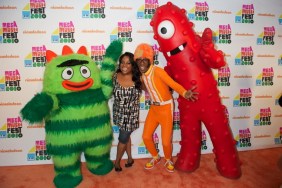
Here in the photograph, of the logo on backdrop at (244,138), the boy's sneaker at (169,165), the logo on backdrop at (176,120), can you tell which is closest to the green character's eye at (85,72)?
the logo on backdrop at (176,120)

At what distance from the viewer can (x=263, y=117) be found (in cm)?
275

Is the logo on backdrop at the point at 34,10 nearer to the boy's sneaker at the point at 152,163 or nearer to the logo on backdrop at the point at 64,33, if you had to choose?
the logo on backdrop at the point at 64,33

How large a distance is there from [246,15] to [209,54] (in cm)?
108

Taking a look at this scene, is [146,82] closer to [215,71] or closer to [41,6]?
[215,71]

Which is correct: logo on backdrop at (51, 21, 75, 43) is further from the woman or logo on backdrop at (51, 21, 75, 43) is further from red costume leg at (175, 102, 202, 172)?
red costume leg at (175, 102, 202, 172)

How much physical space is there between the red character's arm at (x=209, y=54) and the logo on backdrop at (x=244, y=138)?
1184 mm

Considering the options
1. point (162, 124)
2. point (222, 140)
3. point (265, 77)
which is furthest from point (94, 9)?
point (265, 77)

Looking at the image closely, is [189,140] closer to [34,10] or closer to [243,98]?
[243,98]

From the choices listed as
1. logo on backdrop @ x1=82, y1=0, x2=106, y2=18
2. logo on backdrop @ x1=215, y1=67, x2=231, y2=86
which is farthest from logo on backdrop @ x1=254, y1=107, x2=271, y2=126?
logo on backdrop @ x1=82, y1=0, x2=106, y2=18

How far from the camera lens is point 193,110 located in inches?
84.4

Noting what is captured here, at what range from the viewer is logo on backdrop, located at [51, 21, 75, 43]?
2.34m

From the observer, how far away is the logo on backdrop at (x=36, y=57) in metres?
2.34

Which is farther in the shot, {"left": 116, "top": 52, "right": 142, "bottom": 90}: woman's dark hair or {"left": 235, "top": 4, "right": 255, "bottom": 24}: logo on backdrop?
{"left": 235, "top": 4, "right": 255, "bottom": 24}: logo on backdrop

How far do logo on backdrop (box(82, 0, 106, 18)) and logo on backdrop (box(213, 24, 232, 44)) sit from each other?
131 cm
